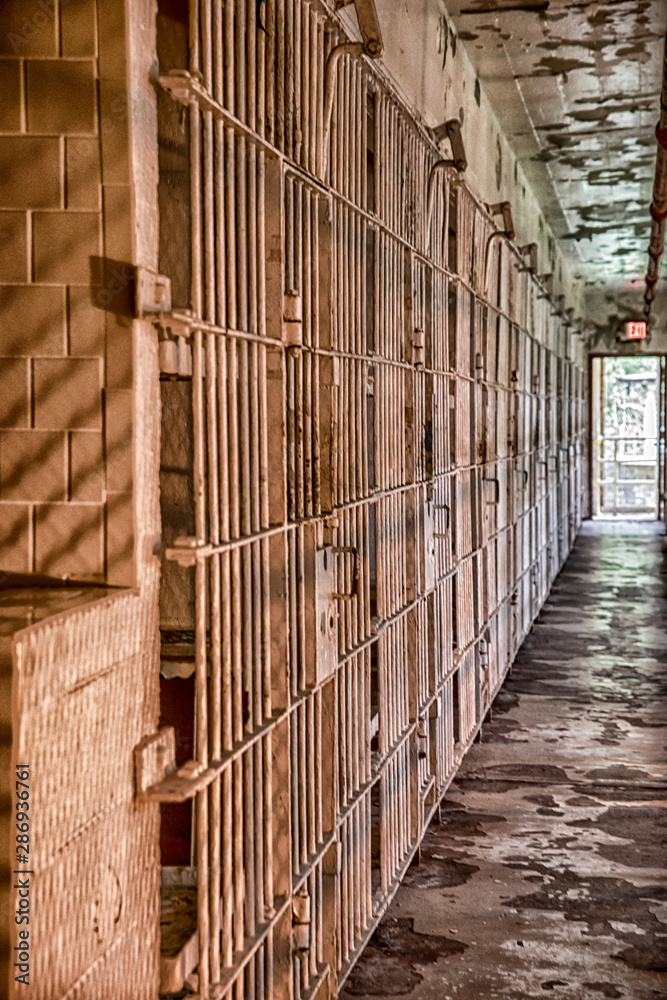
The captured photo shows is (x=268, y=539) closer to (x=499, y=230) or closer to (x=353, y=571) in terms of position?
(x=353, y=571)

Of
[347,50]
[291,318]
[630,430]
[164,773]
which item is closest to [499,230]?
[347,50]

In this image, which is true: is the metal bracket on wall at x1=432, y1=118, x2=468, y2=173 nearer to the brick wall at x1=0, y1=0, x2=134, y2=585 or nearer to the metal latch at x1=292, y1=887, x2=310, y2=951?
the brick wall at x1=0, y1=0, x2=134, y2=585

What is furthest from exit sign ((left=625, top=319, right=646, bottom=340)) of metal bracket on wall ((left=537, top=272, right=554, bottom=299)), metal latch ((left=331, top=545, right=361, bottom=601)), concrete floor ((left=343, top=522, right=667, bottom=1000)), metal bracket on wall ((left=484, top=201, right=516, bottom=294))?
metal latch ((left=331, top=545, right=361, bottom=601))

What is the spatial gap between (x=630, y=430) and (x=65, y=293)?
1576cm

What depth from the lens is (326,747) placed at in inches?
104

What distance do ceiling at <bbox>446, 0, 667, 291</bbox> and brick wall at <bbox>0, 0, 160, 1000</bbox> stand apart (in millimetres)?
3386

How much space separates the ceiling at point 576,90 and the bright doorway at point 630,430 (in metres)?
6.96

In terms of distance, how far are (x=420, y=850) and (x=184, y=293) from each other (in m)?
2.57

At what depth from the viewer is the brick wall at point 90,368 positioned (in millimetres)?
1688

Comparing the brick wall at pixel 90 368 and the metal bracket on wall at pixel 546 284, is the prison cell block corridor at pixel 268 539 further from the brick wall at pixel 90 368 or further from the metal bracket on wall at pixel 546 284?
the metal bracket on wall at pixel 546 284

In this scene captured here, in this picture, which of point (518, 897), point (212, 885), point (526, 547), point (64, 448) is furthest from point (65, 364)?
point (526, 547)

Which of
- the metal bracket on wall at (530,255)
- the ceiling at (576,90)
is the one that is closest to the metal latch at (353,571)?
the ceiling at (576,90)

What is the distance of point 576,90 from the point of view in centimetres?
611

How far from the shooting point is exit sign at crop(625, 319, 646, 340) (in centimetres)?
1477
